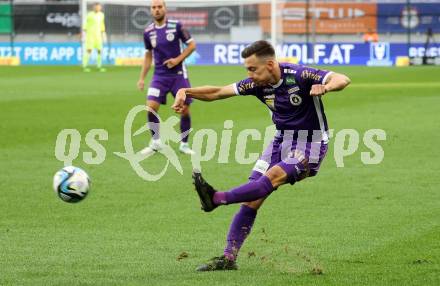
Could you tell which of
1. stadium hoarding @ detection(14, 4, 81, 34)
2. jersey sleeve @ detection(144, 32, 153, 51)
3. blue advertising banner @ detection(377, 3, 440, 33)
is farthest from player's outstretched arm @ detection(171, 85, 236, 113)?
stadium hoarding @ detection(14, 4, 81, 34)

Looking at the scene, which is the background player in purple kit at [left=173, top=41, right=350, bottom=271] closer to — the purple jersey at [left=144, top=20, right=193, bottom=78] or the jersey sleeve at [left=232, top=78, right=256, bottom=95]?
the jersey sleeve at [left=232, top=78, right=256, bottom=95]

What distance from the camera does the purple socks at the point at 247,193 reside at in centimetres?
795

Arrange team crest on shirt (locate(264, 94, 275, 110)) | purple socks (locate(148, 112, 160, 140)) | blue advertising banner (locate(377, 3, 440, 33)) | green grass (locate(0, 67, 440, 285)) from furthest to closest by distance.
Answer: blue advertising banner (locate(377, 3, 440, 33)) < purple socks (locate(148, 112, 160, 140)) < team crest on shirt (locate(264, 94, 275, 110)) < green grass (locate(0, 67, 440, 285))

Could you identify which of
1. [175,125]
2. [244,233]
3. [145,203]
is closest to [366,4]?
[175,125]

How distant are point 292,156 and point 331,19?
131 ft

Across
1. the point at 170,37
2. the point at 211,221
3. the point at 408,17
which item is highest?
the point at 170,37

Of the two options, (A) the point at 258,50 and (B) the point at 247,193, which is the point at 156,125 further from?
(B) the point at 247,193

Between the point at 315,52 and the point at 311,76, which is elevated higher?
the point at 311,76

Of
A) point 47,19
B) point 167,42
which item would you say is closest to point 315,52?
point 47,19

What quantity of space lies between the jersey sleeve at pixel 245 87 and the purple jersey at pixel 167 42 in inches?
334

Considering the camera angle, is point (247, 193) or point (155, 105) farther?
point (155, 105)

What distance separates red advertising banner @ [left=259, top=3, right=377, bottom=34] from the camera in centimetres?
4691

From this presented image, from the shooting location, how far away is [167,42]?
1722 cm

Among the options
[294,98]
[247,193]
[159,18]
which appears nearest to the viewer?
[247,193]
